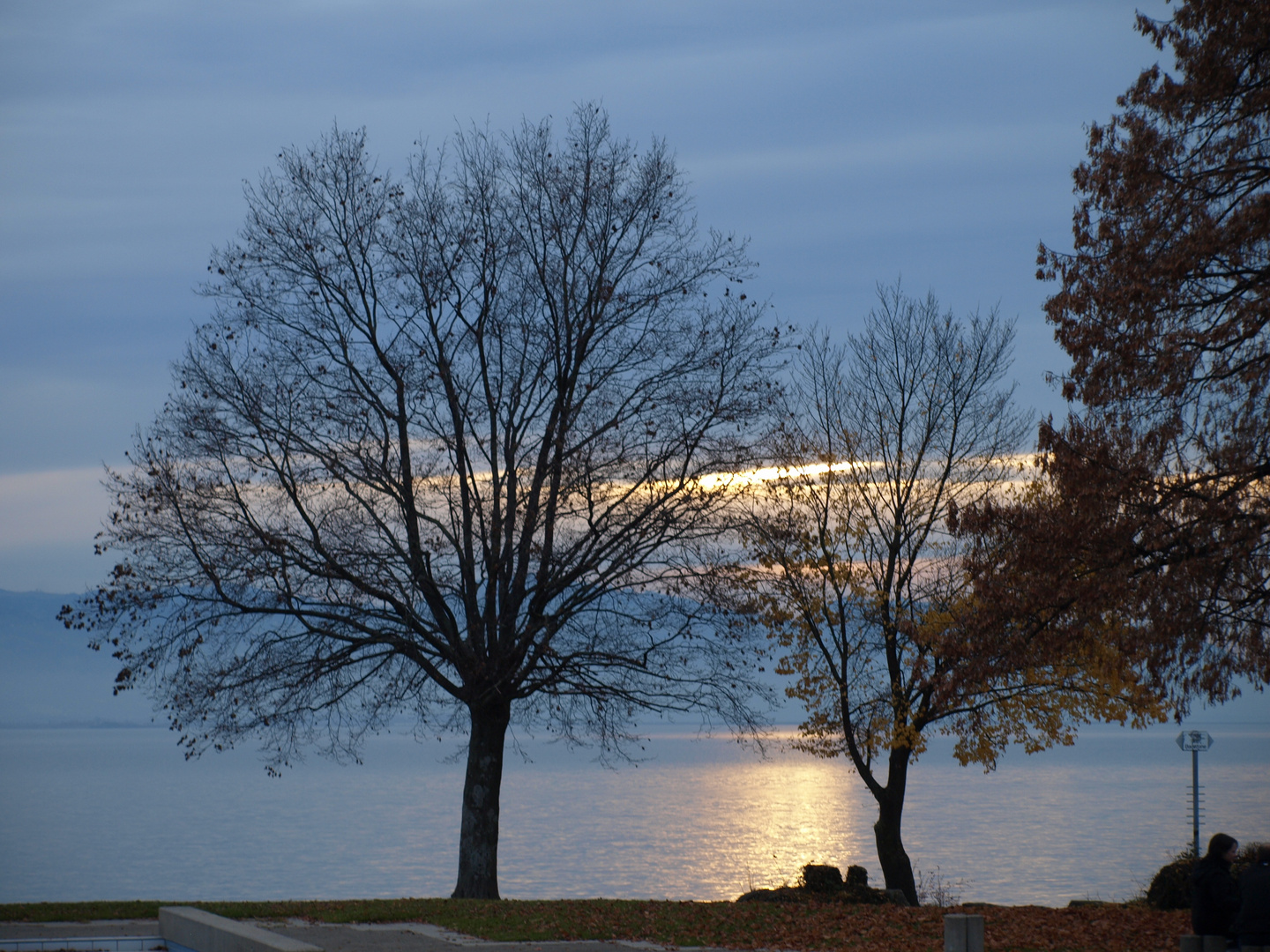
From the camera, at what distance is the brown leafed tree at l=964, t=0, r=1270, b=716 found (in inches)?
512

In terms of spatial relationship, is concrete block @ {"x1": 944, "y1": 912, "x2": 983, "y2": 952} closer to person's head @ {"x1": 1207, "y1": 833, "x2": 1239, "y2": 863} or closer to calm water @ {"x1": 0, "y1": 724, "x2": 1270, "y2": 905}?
person's head @ {"x1": 1207, "y1": 833, "x2": 1239, "y2": 863}

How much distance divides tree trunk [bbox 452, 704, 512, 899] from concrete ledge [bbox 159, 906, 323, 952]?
6956mm

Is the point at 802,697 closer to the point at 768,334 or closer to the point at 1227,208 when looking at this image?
the point at 768,334

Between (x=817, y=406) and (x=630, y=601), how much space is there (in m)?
7.47

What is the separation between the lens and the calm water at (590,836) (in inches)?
2034

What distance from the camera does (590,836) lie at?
7662 centimetres

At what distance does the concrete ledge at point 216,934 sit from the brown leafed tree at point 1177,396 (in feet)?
30.5

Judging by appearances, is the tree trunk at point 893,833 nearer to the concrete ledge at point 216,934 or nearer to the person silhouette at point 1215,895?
the person silhouette at point 1215,895

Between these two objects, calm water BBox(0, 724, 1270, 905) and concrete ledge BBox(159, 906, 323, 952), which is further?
calm water BBox(0, 724, 1270, 905)

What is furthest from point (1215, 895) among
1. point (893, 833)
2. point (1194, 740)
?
point (893, 833)

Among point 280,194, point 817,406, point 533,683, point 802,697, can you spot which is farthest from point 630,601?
point 280,194

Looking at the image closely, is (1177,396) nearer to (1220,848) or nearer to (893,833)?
(1220,848)

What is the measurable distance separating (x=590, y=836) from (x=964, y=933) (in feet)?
230

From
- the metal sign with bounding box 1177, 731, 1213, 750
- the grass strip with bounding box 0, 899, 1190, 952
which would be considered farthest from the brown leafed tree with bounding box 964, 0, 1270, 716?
the metal sign with bounding box 1177, 731, 1213, 750
